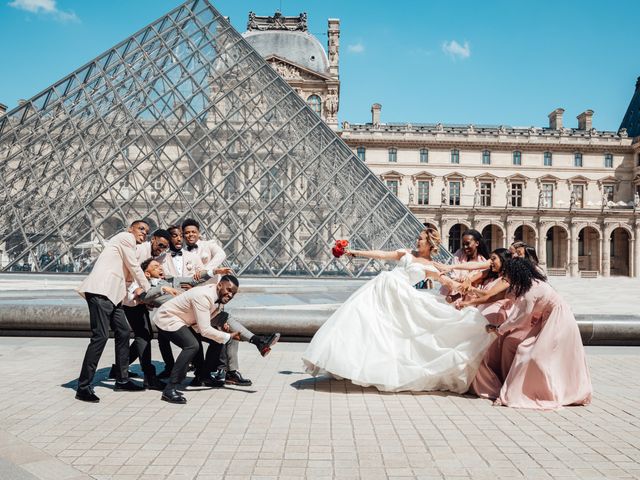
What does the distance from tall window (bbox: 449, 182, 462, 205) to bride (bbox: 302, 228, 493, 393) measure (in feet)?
155

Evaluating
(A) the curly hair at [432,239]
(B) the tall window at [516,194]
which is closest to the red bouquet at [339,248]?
(A) the curly hair at [432,239]

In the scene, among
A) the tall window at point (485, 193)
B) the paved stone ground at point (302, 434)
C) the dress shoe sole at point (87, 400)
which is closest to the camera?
the paved stone ground at point (302, 434)

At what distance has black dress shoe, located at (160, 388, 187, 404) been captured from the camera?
4.75 metres

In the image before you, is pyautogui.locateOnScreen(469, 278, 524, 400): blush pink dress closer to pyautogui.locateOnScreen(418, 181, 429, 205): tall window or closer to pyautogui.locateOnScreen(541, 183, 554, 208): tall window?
pyautogui.locateOnScreen(418, 181, 429, 205): tall window

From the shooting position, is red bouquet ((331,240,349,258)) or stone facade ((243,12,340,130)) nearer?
red bouquet ((331,240,349,258))

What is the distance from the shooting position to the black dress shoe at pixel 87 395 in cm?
469

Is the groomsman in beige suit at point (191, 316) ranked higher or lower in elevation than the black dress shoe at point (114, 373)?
higher

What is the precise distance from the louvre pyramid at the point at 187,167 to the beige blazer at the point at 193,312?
9.99 meters

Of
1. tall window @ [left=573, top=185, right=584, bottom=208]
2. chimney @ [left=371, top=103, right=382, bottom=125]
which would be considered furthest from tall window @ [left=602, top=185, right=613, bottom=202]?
→ chimney @ [left=371, top=103, right=382, bottom=125]

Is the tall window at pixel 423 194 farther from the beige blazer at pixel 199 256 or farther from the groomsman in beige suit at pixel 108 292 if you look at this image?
the groomsman in beige suit at pixel 108 292

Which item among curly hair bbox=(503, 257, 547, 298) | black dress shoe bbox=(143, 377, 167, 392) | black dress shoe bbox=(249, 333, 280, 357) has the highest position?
curly hair bbox=(503, 257, 547, 298)

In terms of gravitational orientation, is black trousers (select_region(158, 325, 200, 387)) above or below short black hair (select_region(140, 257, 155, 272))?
below

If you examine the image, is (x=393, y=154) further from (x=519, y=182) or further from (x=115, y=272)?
(x=115, y=272)

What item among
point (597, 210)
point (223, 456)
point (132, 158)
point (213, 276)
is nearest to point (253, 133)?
point (132, 158)
